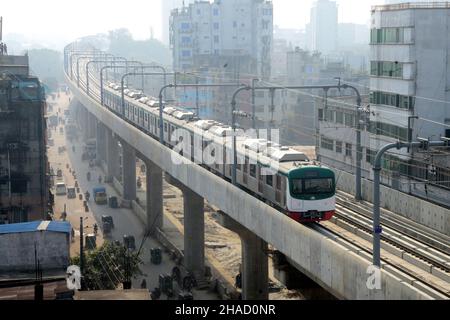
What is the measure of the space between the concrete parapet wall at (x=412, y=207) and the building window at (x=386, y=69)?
9.09 meters

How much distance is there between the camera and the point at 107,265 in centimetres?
3391

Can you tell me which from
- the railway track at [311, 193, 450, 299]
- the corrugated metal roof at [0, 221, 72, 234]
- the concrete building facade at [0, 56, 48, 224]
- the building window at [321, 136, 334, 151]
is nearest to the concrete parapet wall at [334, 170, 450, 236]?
the railway track at [311, 193, 450, 299]

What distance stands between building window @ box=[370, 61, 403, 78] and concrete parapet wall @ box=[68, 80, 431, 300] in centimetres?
1124

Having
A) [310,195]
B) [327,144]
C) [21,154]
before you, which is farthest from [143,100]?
[310,195]

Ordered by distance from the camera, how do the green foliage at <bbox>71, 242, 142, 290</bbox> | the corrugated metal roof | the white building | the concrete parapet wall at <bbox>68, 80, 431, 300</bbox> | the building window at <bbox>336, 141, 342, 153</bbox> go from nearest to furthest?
the concrete parapet wall at <bbox>68, 80, 431, 300</bbox> → the corrugated metal roof → the green foliage at <bbox>71, 242, 142, 290</bbox> → the building window at <bbox>336, 141, 342, 153</bbox> → the white building

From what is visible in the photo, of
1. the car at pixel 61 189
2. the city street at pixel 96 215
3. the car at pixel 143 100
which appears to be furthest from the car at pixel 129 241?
the car at pixel 61 189

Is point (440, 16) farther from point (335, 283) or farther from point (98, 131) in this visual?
point (98, 131)

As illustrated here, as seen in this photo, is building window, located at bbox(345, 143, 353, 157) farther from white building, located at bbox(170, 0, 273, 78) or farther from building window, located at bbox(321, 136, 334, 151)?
white building, located at bbox(170, 0, 273, 78)

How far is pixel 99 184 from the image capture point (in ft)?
232

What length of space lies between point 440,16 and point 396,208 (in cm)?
1323

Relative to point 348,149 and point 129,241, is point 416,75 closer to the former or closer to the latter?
point 348,149

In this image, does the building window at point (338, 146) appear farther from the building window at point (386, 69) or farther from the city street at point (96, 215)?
the city street at point (96, 215)

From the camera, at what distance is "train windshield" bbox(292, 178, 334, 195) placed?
23.4 meters

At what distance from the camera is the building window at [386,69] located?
36406mm
